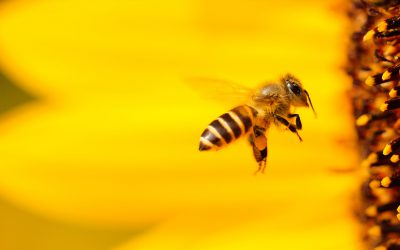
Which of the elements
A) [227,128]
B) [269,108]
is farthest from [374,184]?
[227,128]

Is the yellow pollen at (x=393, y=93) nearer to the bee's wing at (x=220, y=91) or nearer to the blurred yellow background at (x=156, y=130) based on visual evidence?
the bee's wing at (x=220, y=91)

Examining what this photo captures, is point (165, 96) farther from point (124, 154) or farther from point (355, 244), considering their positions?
point (355, 244)

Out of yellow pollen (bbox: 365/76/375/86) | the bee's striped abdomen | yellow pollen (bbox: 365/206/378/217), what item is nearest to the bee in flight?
the bee's striped abdomen

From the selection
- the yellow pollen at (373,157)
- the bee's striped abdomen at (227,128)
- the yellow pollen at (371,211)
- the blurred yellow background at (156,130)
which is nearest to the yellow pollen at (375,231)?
→ the yellow pollen at (371,211)

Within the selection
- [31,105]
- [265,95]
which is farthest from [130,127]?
[265,95]

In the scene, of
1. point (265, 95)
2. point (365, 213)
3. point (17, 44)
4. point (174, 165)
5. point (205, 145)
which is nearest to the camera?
point (205, 145)
